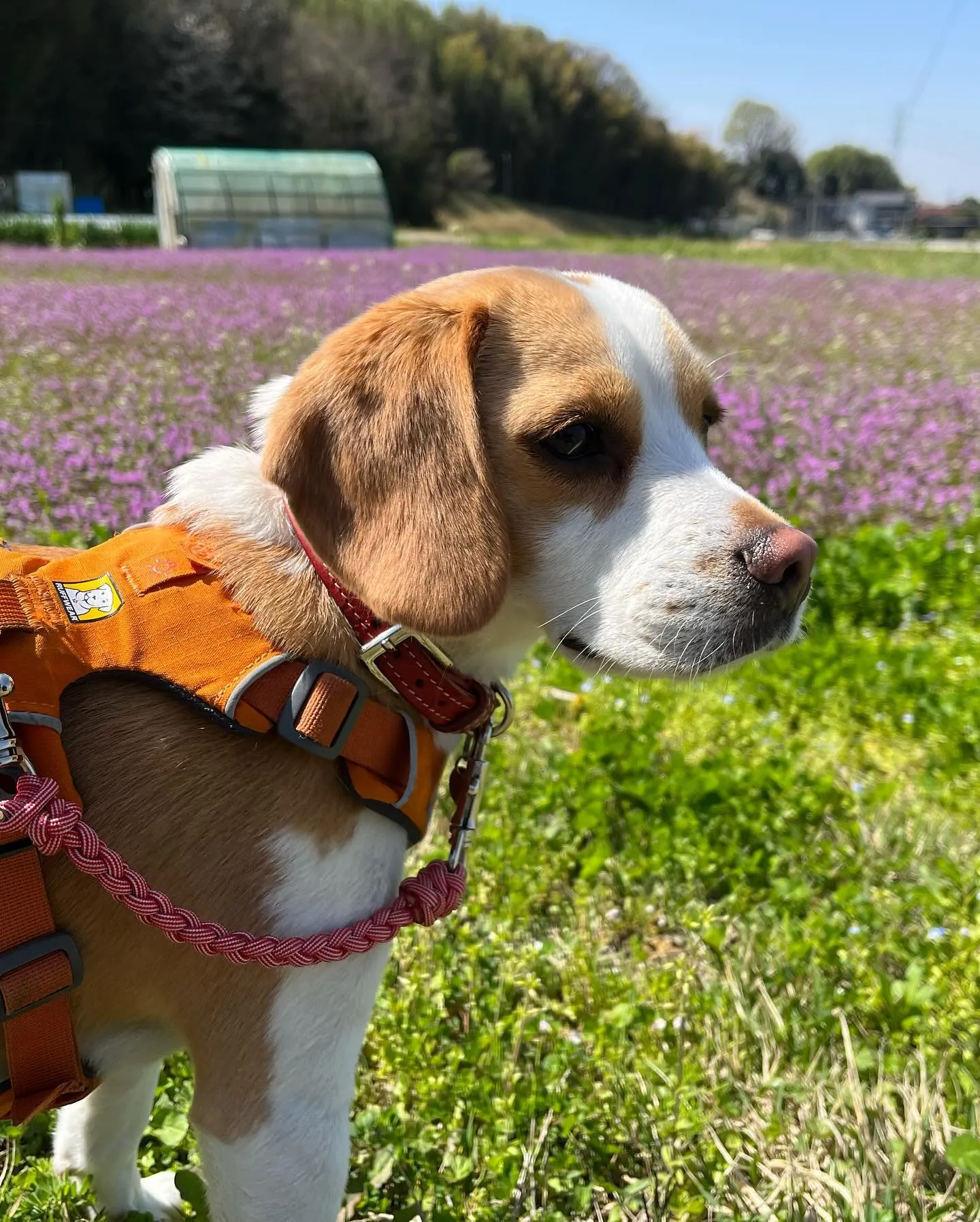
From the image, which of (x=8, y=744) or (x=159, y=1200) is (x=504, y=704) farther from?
(x=159, y=1200)

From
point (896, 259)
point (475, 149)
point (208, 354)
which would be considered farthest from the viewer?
point (475, 149)

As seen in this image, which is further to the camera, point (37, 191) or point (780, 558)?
point (37, 191)

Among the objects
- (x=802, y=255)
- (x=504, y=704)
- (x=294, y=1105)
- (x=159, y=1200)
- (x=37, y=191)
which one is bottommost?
(x=159, y=1200)

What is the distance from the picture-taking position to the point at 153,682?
160cm

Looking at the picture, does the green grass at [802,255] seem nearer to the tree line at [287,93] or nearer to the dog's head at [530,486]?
the dog's head at [530,486]

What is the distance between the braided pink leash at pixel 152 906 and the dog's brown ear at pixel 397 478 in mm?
517

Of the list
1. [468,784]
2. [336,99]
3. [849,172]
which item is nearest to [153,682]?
[468,784]

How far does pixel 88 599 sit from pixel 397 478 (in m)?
0.56

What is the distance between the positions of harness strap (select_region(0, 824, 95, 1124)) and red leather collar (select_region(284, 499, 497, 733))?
613mm

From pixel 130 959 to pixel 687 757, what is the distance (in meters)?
2.67

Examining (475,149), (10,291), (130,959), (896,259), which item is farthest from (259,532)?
(475,149)

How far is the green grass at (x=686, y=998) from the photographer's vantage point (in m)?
2.25

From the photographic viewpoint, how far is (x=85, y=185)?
46.7m

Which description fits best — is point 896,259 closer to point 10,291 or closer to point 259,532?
point 10,291
